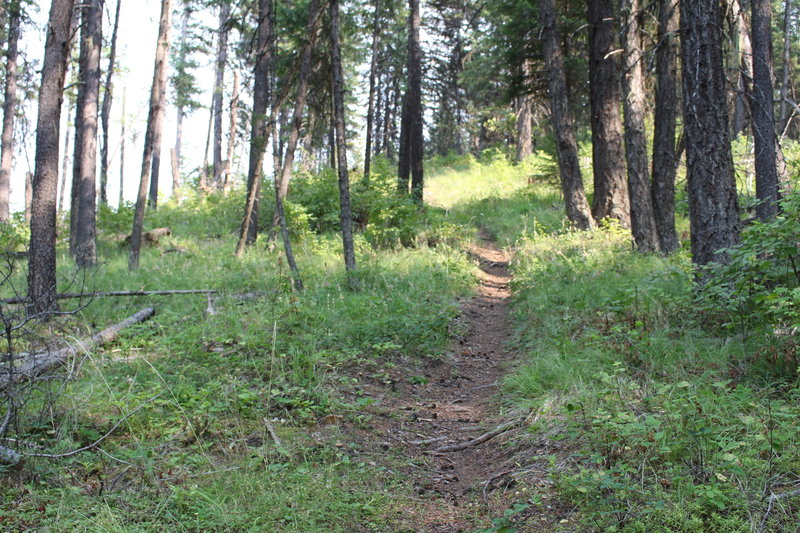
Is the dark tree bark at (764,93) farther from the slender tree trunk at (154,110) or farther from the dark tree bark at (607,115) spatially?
the slender tree trunk at (154,110)

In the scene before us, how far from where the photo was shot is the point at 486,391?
5.82 m

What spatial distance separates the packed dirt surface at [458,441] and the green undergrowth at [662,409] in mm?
289

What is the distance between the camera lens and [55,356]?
4.96m

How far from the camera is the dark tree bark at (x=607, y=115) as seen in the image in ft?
36.8

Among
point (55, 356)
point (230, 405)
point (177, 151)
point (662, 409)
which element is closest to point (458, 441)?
point (662, 409)

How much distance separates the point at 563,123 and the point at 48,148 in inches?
385

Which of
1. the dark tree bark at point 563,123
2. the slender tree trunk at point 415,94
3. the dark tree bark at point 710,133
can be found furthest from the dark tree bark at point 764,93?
the slender tree trunk at point 415,94

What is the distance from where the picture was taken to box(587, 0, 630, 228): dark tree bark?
36.8 ft

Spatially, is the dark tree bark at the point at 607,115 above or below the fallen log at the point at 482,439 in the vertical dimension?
above

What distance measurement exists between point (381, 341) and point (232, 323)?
1940 mm

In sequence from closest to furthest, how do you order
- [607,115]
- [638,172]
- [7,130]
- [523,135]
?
1. [638,172]
2. [607,115]
3. [7,130]
4. [523,135]

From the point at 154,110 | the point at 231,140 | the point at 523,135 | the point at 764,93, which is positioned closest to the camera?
the point at 764,93

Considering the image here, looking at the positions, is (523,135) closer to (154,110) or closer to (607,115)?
(607,115)

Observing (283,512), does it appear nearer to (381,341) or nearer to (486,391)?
(486,391)
